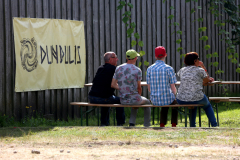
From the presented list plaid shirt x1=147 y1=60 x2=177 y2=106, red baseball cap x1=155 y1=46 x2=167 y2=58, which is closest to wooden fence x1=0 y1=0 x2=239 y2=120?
plaid shirt x1=147 y1=60 x2=177 y2=106

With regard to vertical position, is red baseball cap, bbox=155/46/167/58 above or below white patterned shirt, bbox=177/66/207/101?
above

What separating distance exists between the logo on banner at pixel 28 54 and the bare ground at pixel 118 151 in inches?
113

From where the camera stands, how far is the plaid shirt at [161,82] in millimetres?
5668

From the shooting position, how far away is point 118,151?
379cm

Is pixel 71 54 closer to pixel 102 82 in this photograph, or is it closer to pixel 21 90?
pixel 21 90

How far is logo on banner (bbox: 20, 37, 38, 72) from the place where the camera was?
6.91 meters

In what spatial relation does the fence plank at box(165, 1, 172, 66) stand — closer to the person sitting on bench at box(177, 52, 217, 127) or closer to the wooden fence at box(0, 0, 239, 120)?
the wooden fence at box(0, 0, 239, 120)

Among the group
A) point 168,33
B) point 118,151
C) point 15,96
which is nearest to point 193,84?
point 118,151

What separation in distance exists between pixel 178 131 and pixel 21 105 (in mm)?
3350

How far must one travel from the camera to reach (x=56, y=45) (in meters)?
7.46

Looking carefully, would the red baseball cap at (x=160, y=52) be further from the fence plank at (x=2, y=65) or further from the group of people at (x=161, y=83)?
the fence plank at (x=2, y=65)

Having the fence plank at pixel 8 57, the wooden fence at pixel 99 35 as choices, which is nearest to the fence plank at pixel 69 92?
the wooden fence at pixel 99 35

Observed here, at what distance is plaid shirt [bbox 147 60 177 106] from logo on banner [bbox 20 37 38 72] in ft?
8.24

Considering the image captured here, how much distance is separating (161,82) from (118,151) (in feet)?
6.93
